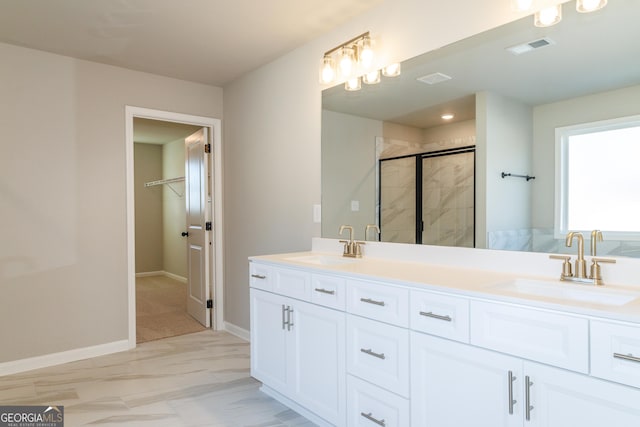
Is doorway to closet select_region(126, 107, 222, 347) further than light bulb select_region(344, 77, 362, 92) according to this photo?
Yes

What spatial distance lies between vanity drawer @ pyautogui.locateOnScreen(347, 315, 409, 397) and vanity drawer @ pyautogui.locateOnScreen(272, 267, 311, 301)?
0.33 metres

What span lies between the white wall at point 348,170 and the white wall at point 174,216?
4.34 metres

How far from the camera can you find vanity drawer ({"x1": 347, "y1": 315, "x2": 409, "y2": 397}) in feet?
5.43

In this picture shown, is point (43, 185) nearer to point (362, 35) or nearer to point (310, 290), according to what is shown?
point (310, 290)

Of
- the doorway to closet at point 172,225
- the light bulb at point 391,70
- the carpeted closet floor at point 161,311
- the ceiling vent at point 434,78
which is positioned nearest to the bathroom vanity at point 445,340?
the ceiling vent at point 434,78

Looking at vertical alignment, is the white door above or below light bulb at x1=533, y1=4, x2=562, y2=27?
below

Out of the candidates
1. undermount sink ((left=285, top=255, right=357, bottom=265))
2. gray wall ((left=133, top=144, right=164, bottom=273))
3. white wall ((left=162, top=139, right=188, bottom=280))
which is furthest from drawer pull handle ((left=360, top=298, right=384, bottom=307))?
gray wall ((left=133, top=144, right=164, bottom=273))

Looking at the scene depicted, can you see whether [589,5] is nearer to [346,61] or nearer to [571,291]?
[571,291]

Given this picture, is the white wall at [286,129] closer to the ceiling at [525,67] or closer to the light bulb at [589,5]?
the ceiling at [525,67]

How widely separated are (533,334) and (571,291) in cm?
38

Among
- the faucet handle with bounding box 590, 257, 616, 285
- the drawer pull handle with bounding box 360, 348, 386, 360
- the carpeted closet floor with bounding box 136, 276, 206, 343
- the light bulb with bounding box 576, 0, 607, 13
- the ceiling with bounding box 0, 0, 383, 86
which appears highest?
the ceiling with bounding box 0, 0, 383, 86

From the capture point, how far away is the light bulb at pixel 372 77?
2.46 metres

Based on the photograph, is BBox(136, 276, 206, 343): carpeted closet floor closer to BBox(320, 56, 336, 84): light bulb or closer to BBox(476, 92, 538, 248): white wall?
BBox(320, 56, 336, 84): light bulb

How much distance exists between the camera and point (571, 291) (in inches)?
59.9
